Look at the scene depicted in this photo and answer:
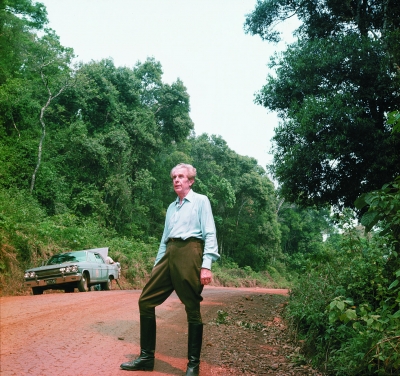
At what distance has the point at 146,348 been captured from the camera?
4301 millimetres

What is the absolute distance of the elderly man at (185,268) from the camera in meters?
4.16

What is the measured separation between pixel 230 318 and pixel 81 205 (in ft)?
68.8

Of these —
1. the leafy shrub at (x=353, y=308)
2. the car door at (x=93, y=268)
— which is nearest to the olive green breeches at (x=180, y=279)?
the leafy shrub at (x=353, y=308)

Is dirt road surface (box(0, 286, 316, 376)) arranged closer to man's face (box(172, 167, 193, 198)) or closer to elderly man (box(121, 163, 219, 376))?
elderly man (box(121, 163, 219, 376))

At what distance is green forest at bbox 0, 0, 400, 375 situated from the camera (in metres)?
5.85

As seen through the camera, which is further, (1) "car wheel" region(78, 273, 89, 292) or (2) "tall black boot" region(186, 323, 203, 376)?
→ (1) "car wheel" region(78, 273, 89, 292)

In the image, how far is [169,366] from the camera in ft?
14.8

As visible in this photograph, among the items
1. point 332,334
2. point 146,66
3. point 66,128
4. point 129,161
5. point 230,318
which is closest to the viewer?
point 332,334

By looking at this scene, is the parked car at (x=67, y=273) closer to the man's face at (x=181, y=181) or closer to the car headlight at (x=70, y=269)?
the car headlight at (x=70, y=269)

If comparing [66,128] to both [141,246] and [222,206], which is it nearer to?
[141,246]

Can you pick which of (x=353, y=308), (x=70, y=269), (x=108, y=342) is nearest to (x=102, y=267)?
(x=70, y=269)

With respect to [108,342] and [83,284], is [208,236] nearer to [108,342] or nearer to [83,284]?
[108,342]

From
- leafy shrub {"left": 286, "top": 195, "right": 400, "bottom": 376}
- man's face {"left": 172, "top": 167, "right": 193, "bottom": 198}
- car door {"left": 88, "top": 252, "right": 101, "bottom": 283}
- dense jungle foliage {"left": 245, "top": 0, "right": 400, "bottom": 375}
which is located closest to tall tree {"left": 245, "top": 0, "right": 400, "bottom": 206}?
dense jungle foliage {"left": 245, "top": 0, "right": 400, "bottom": 375}

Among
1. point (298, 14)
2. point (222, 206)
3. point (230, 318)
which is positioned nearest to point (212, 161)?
point (222, 206)
